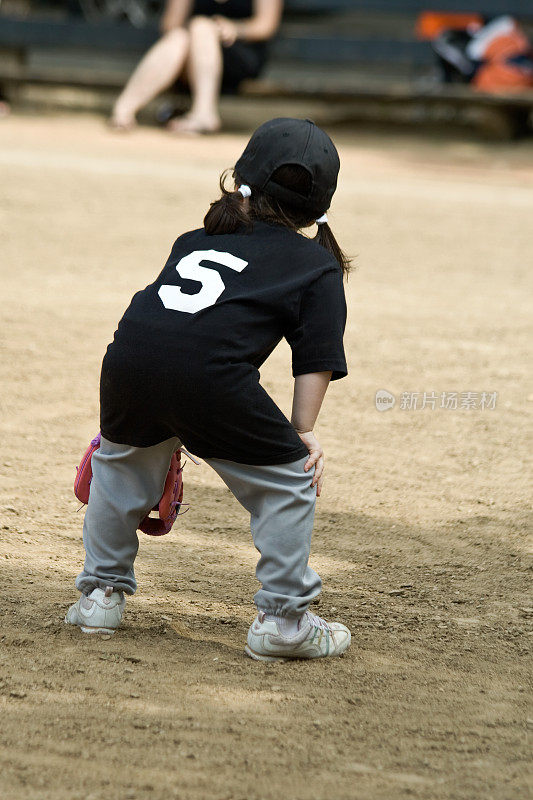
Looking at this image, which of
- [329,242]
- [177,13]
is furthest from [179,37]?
[329,242]

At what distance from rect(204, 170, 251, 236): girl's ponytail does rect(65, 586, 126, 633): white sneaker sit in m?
0.86

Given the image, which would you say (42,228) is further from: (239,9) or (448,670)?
(448,670)

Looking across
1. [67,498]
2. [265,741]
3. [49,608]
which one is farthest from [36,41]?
[265,741]

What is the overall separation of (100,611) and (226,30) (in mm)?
7882

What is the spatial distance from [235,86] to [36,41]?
2.39 metres

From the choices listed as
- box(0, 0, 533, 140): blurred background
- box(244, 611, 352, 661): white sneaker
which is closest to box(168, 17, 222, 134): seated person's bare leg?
box(0, 0, 533, 140): blurred background

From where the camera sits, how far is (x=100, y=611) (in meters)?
2.45

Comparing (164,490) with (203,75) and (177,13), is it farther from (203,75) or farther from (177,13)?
(177,13)

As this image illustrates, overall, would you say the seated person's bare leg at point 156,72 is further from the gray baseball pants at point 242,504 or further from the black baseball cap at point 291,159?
the gray baseball pants at point 242,504

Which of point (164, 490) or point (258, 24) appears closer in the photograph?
point (164, 490)

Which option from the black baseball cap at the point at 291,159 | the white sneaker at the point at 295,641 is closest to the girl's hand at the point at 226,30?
the black baseball cap at the point at 291,159

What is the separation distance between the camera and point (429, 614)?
2.71 m

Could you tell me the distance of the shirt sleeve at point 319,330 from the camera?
2.25m

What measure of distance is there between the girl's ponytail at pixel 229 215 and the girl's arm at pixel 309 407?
35 centimetres
